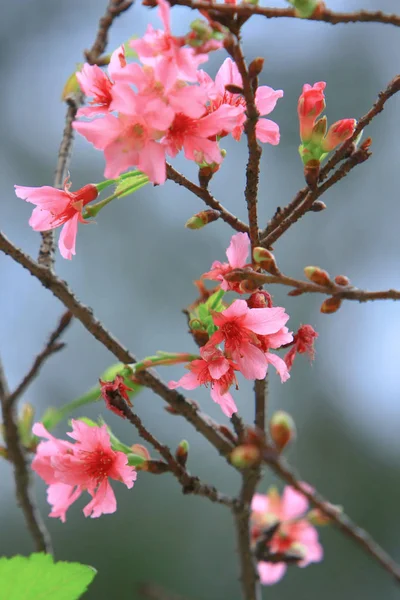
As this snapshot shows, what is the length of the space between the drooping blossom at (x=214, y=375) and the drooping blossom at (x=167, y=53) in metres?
0.25

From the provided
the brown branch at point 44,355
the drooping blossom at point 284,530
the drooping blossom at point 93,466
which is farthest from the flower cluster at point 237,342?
the drooping blossom at point 284,530

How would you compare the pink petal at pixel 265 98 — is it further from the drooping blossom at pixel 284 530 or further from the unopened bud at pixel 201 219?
the drooping blossom at pixel 284 530

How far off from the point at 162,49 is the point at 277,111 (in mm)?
3503

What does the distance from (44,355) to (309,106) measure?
57 centimetres

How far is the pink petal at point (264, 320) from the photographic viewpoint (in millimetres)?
620

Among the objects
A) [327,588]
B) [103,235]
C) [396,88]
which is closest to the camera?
[396,88]

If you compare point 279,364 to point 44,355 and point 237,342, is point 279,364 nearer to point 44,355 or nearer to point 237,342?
point 237,342

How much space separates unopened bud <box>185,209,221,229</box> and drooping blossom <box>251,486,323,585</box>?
57cm

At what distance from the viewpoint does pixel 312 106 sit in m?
0.66

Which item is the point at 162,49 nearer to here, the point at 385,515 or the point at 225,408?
the point at 225,408

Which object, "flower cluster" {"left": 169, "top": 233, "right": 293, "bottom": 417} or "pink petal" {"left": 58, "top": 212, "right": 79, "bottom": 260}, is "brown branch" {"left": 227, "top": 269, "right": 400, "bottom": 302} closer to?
"flower cluster" {"left": 169, "top": 233, "right": 293, "bottom": 417}

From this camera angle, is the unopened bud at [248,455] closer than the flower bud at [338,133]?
Yes

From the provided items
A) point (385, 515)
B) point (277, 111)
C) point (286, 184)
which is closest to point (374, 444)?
point (385, 515)

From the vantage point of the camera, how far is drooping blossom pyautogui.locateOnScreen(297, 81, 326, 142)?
65cm
